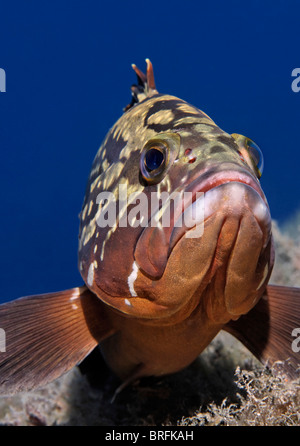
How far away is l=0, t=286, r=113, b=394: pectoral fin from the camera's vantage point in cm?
277

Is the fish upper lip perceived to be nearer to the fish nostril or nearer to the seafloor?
the fish nostril

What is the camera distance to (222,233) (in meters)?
1.96

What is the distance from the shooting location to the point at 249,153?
2.34 meters

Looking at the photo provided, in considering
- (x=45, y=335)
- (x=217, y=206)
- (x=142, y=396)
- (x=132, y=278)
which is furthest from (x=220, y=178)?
(x=142, y=396)

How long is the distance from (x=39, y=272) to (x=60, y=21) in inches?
1301

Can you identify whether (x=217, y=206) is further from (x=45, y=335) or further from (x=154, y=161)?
(x=45, y=335)

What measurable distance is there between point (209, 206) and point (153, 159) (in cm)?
58

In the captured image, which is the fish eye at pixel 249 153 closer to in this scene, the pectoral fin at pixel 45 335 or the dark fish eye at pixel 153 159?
the dark fish eye at pixel 153 159

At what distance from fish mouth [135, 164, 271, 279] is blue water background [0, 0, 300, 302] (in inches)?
1556

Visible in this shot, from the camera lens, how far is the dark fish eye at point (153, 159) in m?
2.28

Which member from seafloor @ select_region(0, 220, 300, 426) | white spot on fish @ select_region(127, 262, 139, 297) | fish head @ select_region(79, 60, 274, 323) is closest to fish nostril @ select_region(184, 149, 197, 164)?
fish head @ select_region(79, 60, 274, 323)

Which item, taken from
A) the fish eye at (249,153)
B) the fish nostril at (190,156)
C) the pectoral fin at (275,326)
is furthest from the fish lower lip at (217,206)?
the pectoral fin at (275,326)

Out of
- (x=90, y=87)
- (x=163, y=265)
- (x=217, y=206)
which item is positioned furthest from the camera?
(x=90, y=87)
